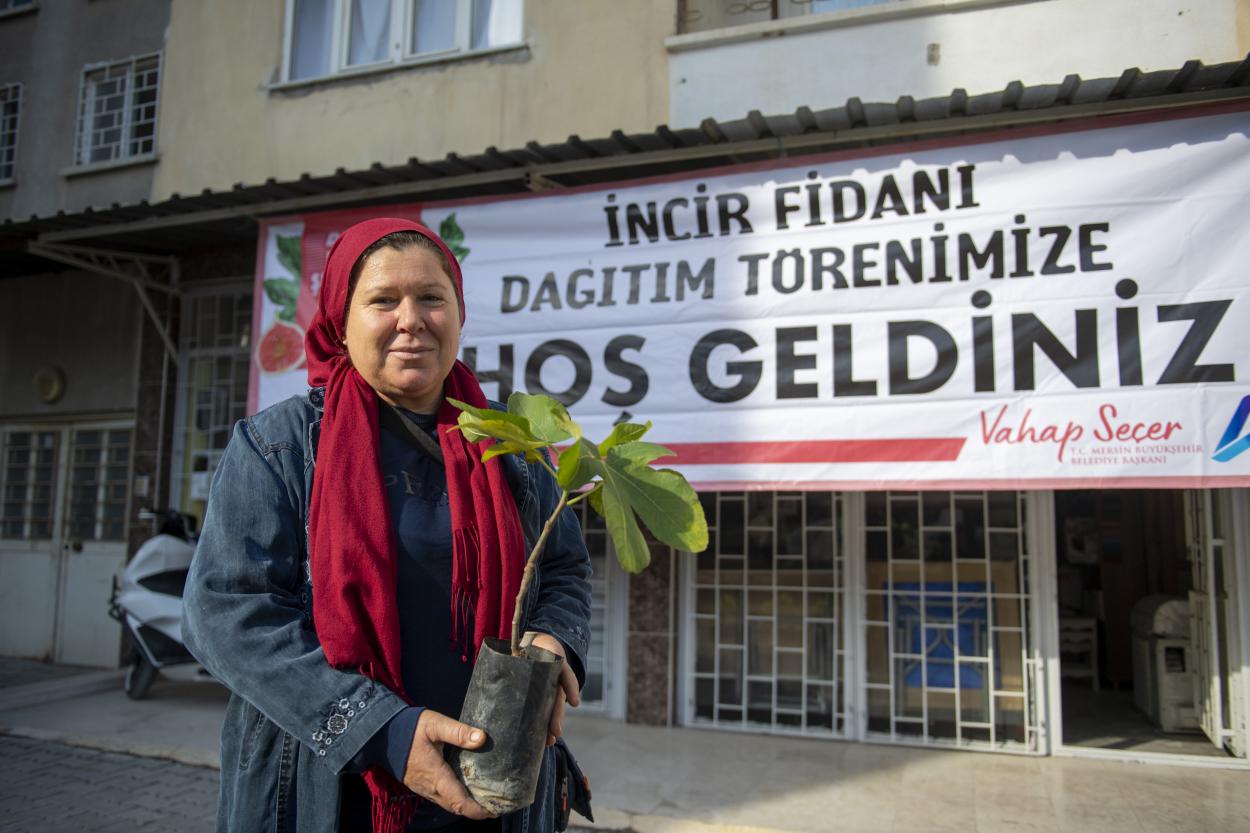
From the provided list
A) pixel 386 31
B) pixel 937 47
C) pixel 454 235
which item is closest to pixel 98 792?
pixel 454 235

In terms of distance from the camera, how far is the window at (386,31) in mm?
7180

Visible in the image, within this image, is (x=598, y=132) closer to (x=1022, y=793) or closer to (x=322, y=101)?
(x=322, y=101)

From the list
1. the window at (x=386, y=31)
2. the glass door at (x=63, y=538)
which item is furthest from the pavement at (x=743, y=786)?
the window at (x=386, y=31)

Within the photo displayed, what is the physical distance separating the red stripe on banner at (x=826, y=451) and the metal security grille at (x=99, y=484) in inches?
243

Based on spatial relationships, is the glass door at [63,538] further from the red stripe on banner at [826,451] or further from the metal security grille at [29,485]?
the red stripe on banner at [826,451]

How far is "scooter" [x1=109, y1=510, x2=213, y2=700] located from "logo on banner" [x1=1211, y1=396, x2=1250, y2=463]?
6.48 m

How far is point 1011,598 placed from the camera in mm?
5578

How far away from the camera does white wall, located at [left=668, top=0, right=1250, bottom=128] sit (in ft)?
17.0

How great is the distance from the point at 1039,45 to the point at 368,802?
5.72 m

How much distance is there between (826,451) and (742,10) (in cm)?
364

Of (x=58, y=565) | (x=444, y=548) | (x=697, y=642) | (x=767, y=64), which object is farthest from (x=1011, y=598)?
(x=58, y=565)

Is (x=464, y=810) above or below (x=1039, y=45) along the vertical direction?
below

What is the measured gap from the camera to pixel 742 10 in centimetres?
648

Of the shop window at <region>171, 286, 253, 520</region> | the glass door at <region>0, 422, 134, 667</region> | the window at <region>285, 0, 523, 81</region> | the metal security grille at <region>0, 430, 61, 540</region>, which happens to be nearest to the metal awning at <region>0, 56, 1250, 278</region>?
the shop window at <region>171, 286, 253, 520</region>
